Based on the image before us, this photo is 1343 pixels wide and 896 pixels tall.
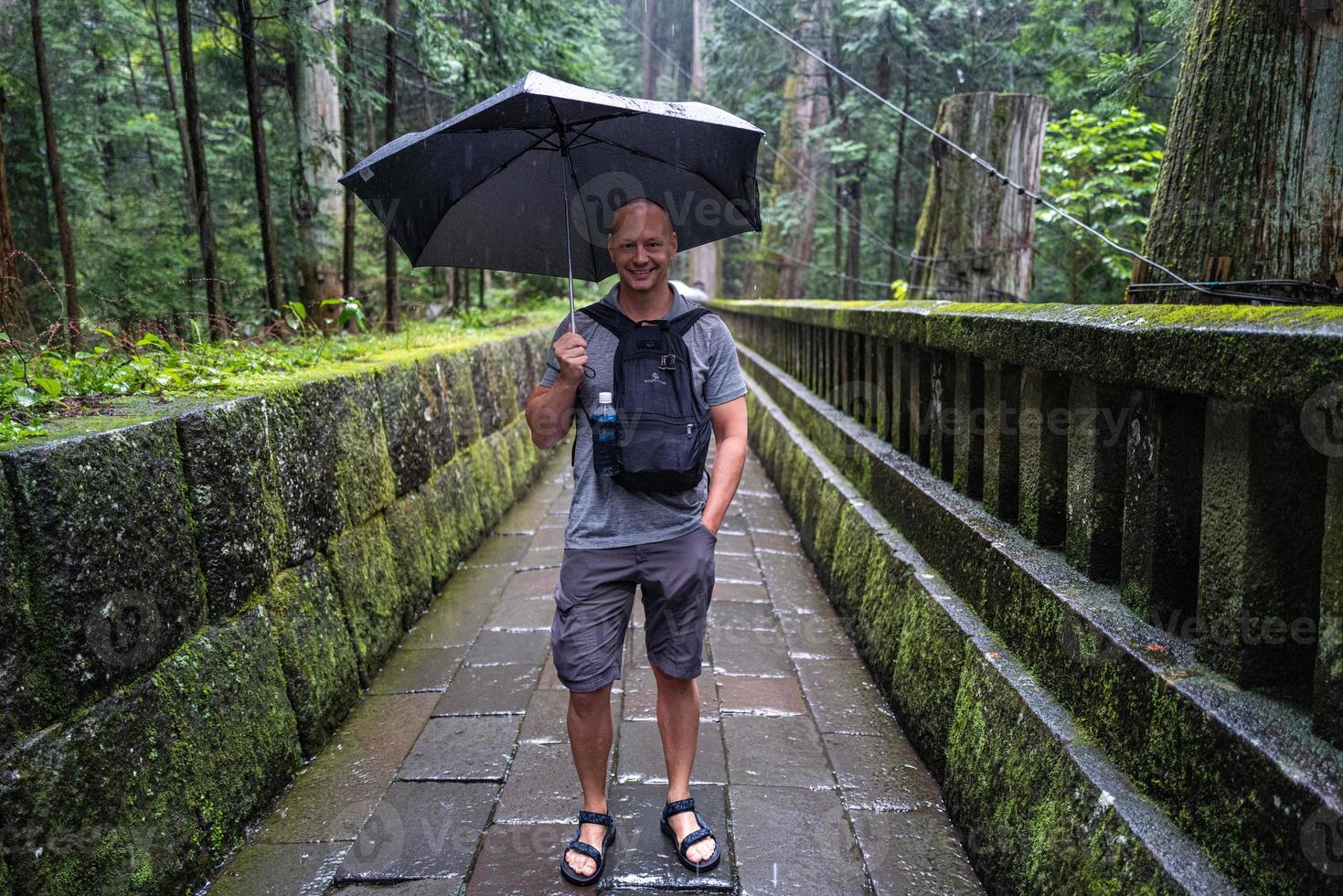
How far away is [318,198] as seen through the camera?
332 inches

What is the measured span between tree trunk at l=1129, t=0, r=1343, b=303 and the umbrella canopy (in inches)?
71.8

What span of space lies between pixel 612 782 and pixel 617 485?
1.10m

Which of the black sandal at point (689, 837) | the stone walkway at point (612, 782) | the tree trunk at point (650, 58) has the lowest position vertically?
the stone walkway at point (612, 782)

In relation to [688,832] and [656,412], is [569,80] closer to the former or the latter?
[656,412]

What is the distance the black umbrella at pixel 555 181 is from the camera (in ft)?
8.82

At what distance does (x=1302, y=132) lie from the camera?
3227 millimetres

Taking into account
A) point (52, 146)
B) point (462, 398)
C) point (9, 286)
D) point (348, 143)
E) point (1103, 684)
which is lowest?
point (1103, 684)

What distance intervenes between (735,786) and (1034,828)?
1073 mm

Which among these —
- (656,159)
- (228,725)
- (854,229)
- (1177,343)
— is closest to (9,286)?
(228,725)

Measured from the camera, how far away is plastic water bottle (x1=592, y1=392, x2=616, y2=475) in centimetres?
251

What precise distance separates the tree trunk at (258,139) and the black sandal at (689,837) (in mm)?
3894

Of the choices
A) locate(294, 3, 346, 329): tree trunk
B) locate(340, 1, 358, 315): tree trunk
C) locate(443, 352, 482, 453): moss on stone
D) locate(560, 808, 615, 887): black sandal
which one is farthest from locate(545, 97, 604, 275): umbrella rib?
locate(294, 3, 346, 329): tree trunk

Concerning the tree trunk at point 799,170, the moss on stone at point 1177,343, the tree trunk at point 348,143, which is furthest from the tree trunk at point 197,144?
the tree trunk at point 799,170

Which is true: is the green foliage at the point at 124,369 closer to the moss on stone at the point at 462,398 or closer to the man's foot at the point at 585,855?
the moss on stone at the point at 462,398
